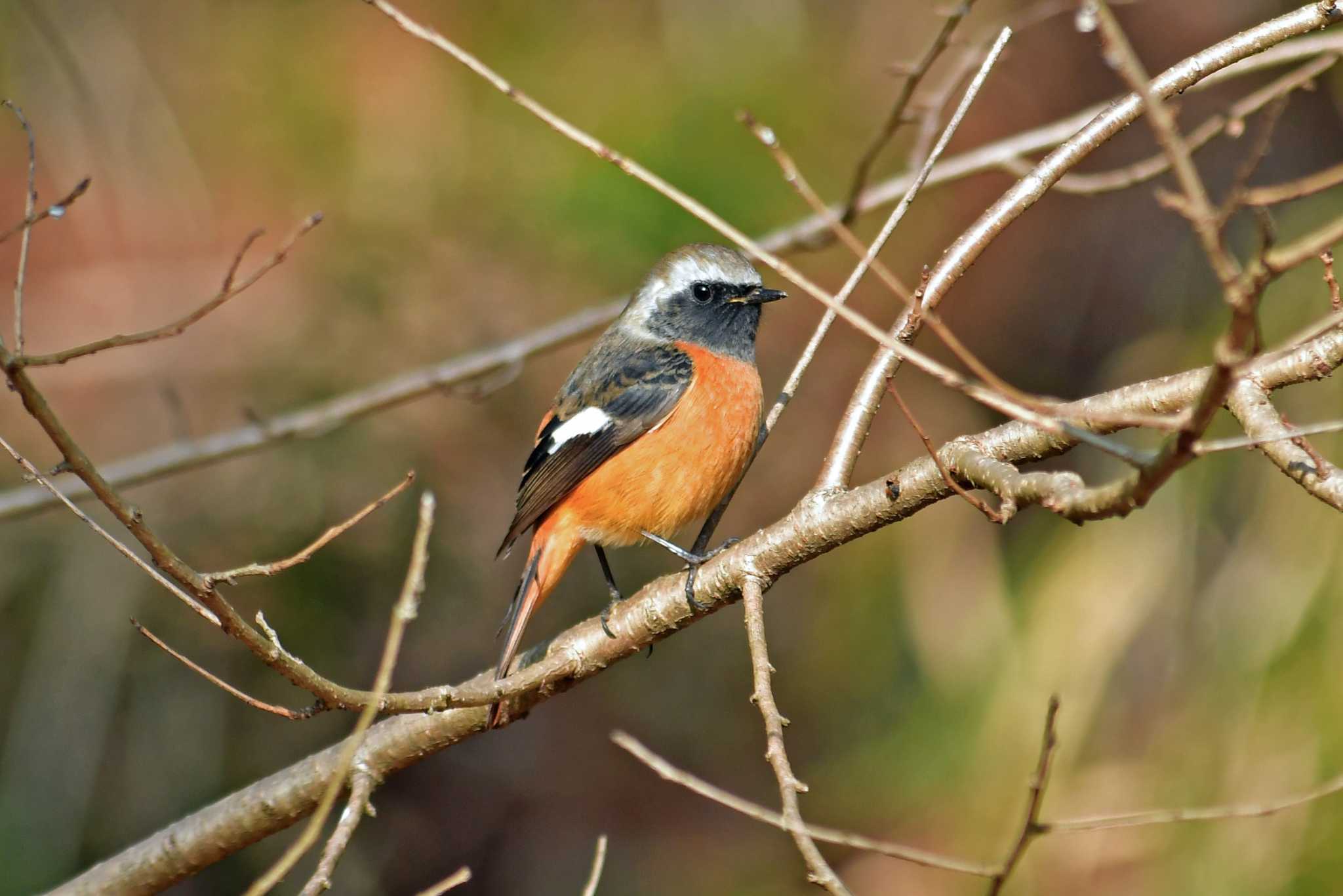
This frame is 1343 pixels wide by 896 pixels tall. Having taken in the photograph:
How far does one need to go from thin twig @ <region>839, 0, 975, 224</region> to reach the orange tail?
1.50m

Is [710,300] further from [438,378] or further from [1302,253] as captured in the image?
[1302,253]

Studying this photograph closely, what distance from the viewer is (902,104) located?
3689mm

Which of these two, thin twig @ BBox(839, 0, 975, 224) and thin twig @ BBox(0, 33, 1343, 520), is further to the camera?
thin twig @ BBox(0, 33, 1343, 520)

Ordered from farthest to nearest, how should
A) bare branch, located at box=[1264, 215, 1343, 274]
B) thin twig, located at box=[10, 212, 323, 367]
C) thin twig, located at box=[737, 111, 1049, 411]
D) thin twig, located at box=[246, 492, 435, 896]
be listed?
thin twig, located at box=[10, 212, 323, 367] → thin twig, located at box=[246, 492, 435, 896] → thin twig, located at box=[737, 111, 1049, 411] → bare branch, located at box=[1264, 215, 1343, 274]

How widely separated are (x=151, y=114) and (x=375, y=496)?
280 cm

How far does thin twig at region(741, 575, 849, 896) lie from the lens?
2.04 metres

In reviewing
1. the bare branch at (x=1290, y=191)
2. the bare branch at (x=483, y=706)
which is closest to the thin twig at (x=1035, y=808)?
the bare branch at (x=483, y=706)

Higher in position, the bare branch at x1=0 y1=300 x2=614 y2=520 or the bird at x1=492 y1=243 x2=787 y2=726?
the bare branch at x1=0 y1=300 x2=614 y2=520

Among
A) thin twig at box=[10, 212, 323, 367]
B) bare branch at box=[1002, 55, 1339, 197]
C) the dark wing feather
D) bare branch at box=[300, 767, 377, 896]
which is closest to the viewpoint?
thin twig at box=[10, 212, 323, 367]

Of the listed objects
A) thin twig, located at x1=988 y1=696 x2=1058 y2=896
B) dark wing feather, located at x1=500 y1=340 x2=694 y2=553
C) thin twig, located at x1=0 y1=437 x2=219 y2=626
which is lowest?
thin twig, located at x1=988 y1=696 x2=1058 y2=896

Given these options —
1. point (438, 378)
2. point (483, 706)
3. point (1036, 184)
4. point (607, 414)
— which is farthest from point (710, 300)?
point (483, 706)

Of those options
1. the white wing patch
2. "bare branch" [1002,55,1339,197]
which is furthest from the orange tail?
→ "bare branch" [1002,55,1339,197]

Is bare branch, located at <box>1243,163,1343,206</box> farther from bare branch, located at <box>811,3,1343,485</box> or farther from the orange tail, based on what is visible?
the orange tail

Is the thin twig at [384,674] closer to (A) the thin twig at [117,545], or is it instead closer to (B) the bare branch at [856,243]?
(A) the thin twig at [117,545]
